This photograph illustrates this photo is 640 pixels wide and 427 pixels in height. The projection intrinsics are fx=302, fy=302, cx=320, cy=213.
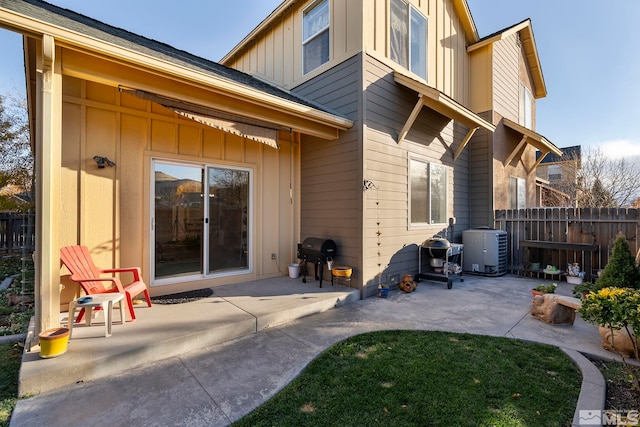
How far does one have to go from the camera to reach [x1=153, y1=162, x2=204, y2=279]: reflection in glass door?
456cm

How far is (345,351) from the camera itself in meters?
3.05

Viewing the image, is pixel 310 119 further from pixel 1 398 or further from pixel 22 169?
pixel 22 169

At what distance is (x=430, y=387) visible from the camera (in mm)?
2404

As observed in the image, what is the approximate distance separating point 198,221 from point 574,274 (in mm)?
7460

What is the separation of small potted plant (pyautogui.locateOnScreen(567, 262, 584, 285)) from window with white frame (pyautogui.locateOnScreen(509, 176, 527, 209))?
261 cm

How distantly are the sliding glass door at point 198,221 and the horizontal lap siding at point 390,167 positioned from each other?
2243mm

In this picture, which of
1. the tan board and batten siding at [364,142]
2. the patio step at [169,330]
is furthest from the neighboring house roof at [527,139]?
the patio step at [169,330]

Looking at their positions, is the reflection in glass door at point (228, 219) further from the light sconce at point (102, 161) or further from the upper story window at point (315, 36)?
the upper story window at point (315, 36)

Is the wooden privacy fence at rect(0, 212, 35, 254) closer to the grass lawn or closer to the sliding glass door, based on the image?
the sliding glass door

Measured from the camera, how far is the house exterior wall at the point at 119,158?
12.6 ft

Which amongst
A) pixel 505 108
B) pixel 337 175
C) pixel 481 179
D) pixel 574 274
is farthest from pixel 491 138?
pixel 337 175

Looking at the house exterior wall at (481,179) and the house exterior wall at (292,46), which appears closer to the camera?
the house exterior wall at (292,46)

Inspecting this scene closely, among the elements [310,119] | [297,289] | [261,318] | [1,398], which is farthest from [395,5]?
[1,398]

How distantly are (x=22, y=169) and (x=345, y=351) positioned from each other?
12242 mm
